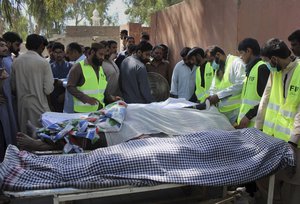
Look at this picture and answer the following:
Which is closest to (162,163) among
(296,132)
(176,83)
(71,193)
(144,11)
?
(71,193)

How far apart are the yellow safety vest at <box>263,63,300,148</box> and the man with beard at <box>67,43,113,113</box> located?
2.06 m

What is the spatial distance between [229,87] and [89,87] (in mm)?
1692

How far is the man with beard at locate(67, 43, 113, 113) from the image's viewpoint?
4.32 metres

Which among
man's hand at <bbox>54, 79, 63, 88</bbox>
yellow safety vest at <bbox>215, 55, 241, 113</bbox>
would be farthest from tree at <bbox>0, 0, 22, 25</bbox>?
yellow safety vest at <bbox>215, 55, 241, 113</bbox>

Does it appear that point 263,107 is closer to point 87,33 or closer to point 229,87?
point 229,87

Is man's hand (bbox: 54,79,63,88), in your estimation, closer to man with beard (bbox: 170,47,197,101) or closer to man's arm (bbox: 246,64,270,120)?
man with beard (bbox: 170,47,197,101)

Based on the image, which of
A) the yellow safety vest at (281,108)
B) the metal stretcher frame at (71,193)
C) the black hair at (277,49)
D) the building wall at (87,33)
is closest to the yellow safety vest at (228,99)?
the yellow safety vest at (281,108)

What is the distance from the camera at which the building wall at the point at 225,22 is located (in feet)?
16.7

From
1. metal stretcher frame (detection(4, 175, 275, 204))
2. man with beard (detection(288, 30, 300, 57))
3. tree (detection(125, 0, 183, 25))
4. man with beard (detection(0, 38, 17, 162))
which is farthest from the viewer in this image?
tree (detection(125, 0, 183, 25))

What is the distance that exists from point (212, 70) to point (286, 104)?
2048mm

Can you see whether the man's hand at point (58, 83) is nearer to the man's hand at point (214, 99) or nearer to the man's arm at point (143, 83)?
the man's arm at point (143, 83)

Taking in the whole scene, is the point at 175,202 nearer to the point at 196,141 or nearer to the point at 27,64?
the point at 196,141

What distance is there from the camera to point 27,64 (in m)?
4.45

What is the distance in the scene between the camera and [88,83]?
4.39 m
